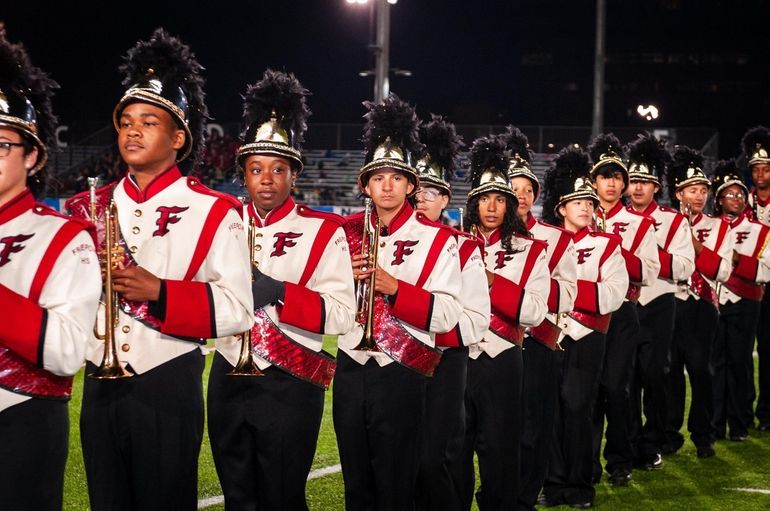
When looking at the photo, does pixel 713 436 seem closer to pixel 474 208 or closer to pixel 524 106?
pixel 474 208

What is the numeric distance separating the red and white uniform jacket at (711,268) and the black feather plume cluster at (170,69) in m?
5.93

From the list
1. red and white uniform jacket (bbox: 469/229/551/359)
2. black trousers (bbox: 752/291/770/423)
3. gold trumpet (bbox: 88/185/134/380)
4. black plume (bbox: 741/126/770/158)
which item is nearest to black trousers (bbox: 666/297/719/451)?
black trousers (bbox: 752/291/770/423)

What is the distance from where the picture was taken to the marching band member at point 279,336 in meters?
4.50

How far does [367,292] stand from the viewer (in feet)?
16.3

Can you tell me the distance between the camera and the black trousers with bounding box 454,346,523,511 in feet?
20.1

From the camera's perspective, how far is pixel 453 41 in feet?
171

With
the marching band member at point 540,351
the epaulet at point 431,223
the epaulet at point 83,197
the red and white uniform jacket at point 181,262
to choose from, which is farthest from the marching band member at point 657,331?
the epaulet at point 83,197

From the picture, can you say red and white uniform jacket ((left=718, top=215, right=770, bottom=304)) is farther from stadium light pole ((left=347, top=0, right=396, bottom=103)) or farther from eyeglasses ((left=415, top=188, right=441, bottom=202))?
stadium light pole ((left=347, top=0, right=396, bottom=103))

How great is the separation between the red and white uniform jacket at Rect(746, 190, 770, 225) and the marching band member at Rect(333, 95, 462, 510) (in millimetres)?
6153

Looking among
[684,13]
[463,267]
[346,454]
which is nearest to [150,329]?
[346,454]

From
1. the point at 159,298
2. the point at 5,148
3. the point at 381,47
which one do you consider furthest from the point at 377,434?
the point at 381,47

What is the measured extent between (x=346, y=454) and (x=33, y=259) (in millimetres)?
2155

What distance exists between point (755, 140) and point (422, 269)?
6.88 meters

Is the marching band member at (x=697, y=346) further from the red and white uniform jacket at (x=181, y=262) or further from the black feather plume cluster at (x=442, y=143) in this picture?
the red and white uniform jacket at (x=181, y=262)
